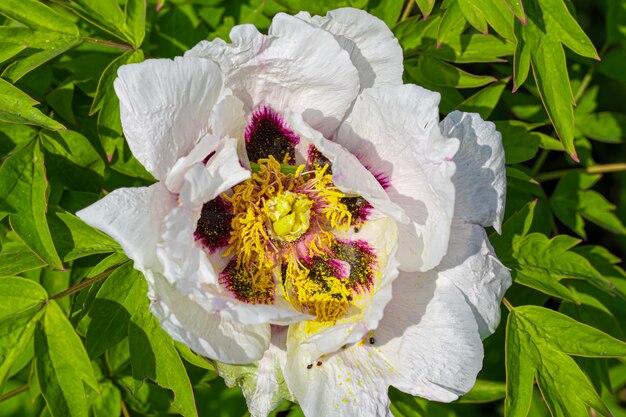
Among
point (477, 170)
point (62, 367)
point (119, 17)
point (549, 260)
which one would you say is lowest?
point (62, 367)

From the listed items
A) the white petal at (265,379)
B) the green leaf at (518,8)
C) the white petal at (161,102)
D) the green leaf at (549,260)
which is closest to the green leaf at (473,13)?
the green leaf at (518,8)

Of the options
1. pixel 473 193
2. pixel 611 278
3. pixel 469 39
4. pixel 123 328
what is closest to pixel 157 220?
pixel 123 328

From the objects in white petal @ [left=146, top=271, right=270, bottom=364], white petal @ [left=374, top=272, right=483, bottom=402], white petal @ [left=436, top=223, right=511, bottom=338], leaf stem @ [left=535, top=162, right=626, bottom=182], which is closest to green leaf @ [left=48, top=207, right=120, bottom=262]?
white petal @ [left=146, top=271, right=270, bottom=364]

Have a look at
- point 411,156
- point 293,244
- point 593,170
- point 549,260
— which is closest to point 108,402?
point 293,244

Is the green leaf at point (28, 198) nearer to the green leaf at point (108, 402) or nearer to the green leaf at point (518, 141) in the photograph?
the green leaf at point (108, 402)

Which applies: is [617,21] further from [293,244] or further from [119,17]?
[119,17]

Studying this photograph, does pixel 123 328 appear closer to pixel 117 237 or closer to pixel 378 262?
pixel 117 237

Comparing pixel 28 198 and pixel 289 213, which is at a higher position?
pixel 289 213
